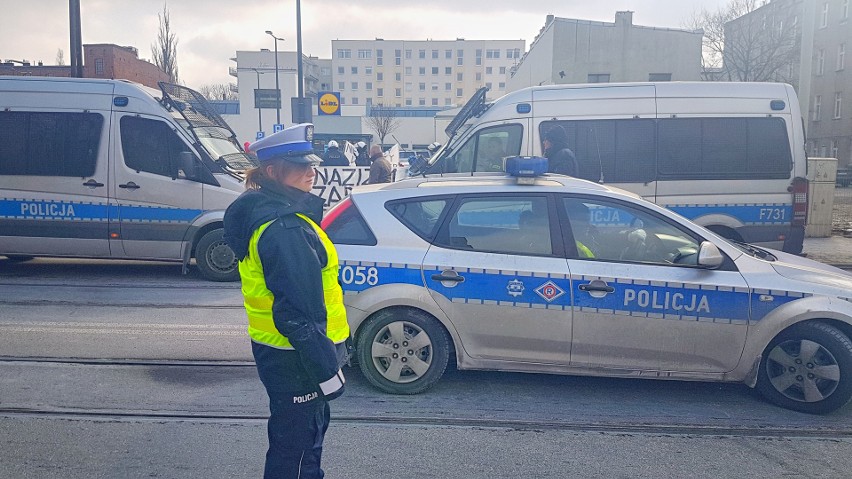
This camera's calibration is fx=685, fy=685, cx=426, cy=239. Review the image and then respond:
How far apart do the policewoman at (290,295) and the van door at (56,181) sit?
6.96m

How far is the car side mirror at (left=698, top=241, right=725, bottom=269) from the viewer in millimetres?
4711

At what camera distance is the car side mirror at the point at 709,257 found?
471 cm

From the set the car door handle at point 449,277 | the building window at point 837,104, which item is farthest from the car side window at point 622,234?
the building window at point 837,104

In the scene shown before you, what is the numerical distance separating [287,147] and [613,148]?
713 cm

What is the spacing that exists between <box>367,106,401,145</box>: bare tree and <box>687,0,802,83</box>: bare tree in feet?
105

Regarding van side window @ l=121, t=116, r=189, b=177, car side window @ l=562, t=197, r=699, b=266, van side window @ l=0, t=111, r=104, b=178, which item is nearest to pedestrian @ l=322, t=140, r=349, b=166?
van side window @ l=121, t=116, r=189, b=177

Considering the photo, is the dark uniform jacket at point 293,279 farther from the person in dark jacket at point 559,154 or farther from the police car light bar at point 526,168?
the person in dark jacket at point 559,154

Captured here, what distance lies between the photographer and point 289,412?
9.37 feet

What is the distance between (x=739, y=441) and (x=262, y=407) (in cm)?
317

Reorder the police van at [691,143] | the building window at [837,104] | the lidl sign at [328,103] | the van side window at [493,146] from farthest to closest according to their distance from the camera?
1. the building window at [837,104]
2. the lidl sign at [328,103]
3. the van side window at [493,146]
4. the police van at [691,143]

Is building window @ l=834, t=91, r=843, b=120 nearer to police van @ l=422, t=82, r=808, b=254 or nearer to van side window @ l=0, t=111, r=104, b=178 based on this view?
police van @ l=422, t=82, r=808, b=254

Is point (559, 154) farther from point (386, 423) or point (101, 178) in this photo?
point (101, 178)

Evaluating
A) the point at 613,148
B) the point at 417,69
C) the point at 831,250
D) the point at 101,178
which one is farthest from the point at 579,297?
the point at 417,69

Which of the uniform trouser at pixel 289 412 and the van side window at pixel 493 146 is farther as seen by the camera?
the van side window at pixel 493 146
